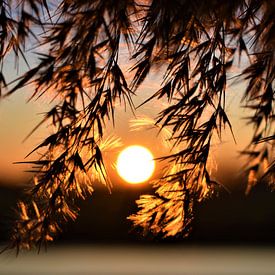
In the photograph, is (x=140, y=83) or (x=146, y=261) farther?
(x=146, y=261)

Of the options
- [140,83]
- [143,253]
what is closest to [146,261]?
[143,253]

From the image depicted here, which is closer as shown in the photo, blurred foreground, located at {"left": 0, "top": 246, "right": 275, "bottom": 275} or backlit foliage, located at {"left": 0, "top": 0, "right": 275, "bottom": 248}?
backlit foliage, located at {"left": 0, "top": 0, "right": 275, "bottom": 248}

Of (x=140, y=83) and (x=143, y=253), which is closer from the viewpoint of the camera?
(x=140, y=83)

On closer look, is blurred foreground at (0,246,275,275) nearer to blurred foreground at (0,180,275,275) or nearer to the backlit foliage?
blurred foreground at (0,180,275,275)

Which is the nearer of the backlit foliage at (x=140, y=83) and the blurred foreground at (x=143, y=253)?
the backlit foliage at (x=140, y=83)

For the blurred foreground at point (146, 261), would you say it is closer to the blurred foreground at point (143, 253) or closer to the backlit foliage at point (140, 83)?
the blurred foreground at point (143, 253)

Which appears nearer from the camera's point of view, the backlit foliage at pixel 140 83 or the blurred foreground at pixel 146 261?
the backlit foliage at pixel 140 83

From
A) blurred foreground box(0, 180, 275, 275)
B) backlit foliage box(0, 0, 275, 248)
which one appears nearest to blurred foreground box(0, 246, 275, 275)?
blurred foreground box(0, 180, 275, 275)

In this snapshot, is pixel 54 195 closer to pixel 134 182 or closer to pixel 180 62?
pixel 180 62

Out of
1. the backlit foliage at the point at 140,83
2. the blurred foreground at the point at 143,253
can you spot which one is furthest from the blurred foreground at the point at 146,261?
the backlit foliage at the point at 140,83

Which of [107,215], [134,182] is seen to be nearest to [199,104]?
[134,182]

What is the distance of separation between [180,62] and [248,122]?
2.53 feet

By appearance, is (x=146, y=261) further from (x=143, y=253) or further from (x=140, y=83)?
(x=140, y=83)

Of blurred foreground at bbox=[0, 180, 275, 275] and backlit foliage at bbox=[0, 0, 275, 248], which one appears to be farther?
blurred foreground at bbox=[0, 180, 275, 275]
